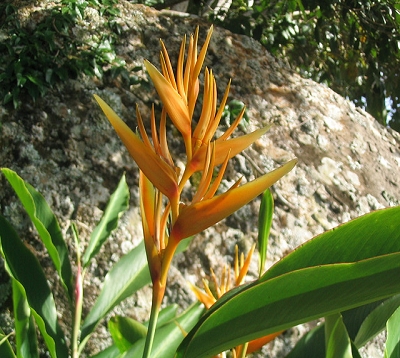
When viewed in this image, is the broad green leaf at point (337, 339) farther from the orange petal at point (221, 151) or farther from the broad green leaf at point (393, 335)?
the orange petal at point (221, 151)

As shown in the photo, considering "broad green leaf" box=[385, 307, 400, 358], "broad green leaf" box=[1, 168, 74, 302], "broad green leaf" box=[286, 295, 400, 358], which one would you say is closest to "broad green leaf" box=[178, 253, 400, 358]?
"broad green leaf" box=[385, 307, 400, 358]

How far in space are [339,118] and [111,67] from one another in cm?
96

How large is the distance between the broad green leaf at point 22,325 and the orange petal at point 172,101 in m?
0.41

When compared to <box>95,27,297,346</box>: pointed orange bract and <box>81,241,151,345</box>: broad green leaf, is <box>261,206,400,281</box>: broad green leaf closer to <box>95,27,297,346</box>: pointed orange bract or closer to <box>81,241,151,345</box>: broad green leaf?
<box>95,27,297,346</box>: pointed orange bract

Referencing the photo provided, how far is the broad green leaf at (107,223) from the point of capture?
1136 mm

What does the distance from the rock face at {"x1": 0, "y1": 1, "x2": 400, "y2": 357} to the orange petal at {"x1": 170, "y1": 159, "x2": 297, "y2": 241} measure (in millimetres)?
858

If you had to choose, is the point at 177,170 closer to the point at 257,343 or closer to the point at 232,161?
the point at 257,343

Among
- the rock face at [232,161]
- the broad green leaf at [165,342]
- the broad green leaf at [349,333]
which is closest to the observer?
the broad green leaf at [349,333]

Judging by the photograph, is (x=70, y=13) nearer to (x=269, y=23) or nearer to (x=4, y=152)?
(x=4, y=152)

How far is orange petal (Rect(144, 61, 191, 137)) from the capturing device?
22.6 inches

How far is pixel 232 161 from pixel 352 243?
3.87 ft

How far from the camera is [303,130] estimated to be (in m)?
1.96

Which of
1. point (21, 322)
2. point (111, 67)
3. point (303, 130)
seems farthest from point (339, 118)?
point (21, 322)

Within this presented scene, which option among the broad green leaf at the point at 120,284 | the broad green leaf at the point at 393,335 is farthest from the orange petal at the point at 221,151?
the broad green leaf at the point at 120,284
